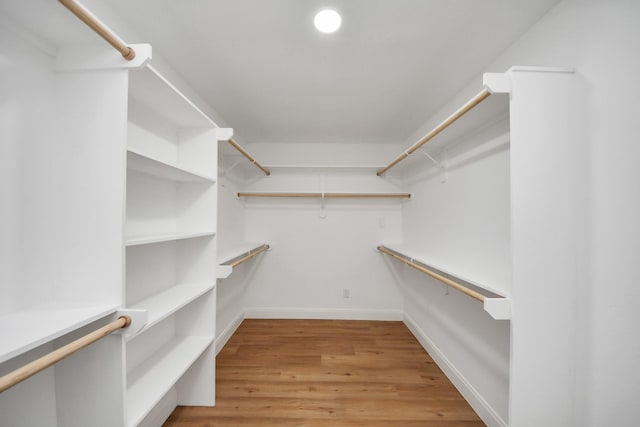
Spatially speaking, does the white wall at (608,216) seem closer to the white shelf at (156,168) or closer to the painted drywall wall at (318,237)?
the white shelf at (156,168)

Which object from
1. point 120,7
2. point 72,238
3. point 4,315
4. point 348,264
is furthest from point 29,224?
point 348,264

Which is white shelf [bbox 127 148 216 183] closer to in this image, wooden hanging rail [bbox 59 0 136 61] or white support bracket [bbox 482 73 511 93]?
wooden hanging rail [bbox 59 0 136 61]

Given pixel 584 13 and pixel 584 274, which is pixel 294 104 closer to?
pixel 584 13

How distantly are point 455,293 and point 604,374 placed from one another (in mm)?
955

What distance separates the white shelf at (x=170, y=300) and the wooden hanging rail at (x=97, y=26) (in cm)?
105

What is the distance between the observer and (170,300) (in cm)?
133

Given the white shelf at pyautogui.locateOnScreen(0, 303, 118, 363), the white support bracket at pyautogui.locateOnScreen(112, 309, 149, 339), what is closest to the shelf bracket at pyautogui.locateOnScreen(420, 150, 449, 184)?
the white support bracket at pyautogui.locateOnScreen(112, 309, 149, 339)

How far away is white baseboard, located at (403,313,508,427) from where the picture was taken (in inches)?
58.9

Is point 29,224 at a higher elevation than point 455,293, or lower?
higher

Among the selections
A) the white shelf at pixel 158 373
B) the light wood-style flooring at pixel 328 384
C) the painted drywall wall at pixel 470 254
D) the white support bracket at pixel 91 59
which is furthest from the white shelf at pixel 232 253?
the painted drywall wall at pixel 470 254

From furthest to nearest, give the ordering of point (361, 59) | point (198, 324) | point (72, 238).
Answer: point (198, 324) → point (361, 59) → point (72, 238)

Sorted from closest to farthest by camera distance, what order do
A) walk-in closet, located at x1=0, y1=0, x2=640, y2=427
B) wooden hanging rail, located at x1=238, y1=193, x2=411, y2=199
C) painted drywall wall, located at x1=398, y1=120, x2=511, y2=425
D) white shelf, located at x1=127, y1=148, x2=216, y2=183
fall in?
walk-in closet, located at x1=0, y1=0, x2=640, y2=427, white shelf, located at x1=127, y1=148, x2=216, y2=183, painted drywall wall, located at x1=398, y1=120, x2=511, y2=425, wooden hanging rail, located at x1=238, y1=193, x2=411, y2=199

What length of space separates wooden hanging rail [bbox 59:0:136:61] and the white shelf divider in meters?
1.05

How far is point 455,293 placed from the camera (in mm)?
1919
